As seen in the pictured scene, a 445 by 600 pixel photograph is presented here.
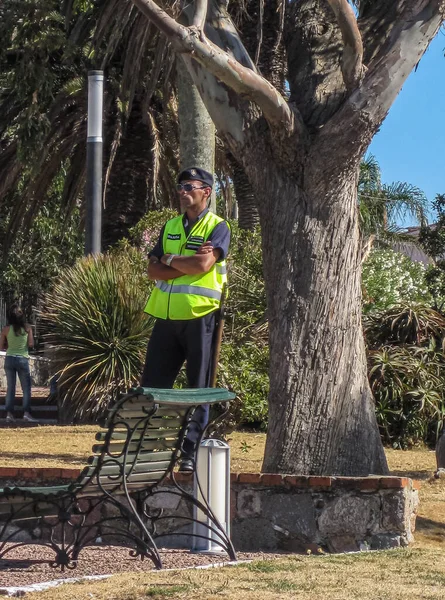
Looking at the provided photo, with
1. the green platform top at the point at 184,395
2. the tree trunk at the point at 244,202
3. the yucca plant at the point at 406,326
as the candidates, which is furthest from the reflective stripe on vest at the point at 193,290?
the tree trunk at the point at 244,202

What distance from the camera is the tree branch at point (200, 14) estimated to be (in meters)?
7.09

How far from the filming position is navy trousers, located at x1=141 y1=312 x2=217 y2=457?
689 cm

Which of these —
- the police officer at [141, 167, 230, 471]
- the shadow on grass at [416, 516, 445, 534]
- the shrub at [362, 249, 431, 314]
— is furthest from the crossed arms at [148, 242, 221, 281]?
the shrub at [362, 249, 431, 314]

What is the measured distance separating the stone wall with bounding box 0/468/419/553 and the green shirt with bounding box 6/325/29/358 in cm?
936

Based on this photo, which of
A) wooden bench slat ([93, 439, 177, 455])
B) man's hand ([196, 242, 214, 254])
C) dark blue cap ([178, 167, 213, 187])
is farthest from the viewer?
dark blue cap ([178, 167, 213, 187])

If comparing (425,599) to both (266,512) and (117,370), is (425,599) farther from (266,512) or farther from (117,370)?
(117,370)

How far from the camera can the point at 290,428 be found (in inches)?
286

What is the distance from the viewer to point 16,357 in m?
16.0

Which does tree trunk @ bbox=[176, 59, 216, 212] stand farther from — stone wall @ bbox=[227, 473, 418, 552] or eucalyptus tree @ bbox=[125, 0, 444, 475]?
stone wall @ bbox=[227, 473, 418, 552]

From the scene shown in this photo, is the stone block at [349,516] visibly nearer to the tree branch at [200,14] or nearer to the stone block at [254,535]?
the stone block at [254,535]

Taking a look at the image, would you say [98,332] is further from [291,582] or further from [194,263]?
[291,582]

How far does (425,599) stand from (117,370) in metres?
9.43

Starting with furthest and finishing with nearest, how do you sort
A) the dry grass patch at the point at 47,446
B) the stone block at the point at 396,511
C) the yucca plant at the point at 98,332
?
1. the yucca plant at the point at 98,332
2. the dry grass patch at the point at 47,446
3. the stone block at the point at 396,511

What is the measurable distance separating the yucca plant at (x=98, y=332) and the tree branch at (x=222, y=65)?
6773 millimetres
